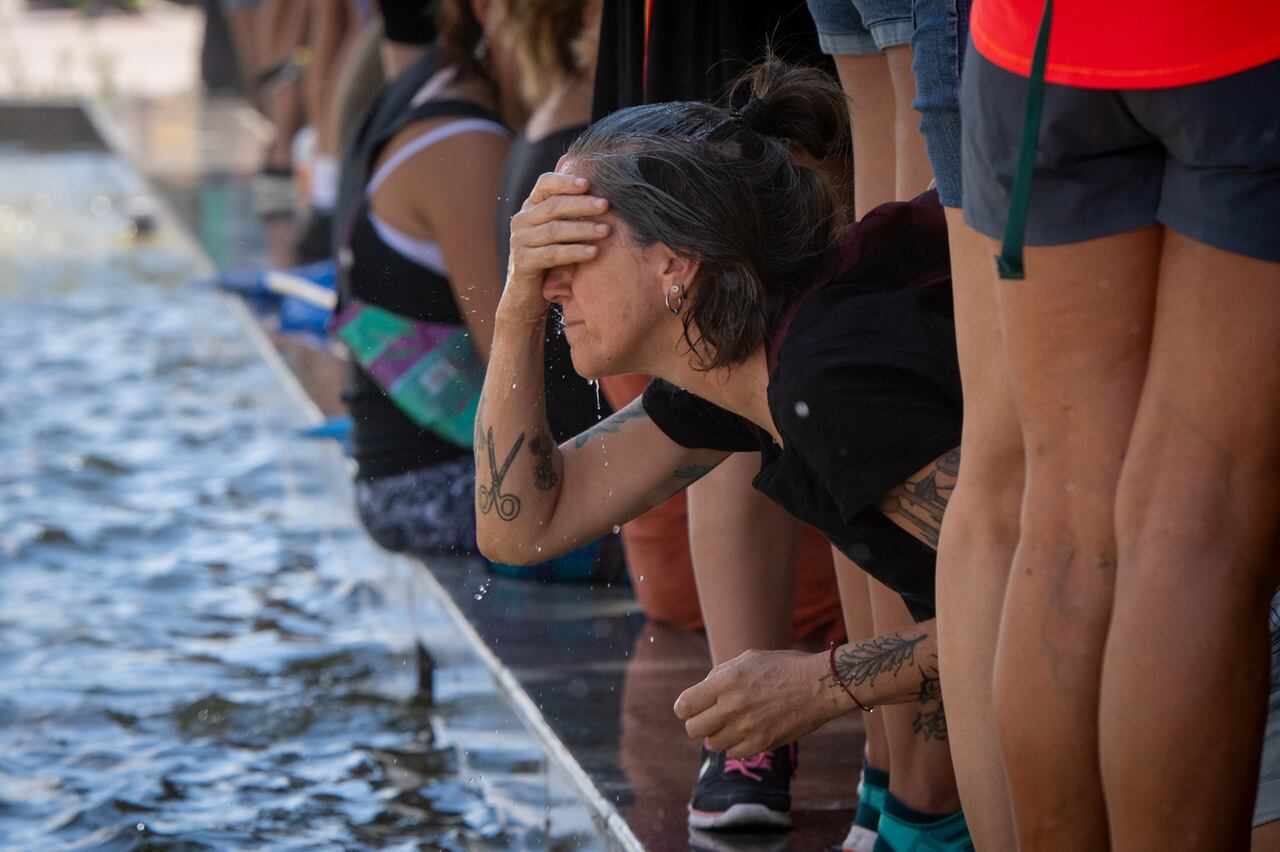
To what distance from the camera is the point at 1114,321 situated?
1.65 meters

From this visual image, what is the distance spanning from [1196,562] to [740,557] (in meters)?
1.17

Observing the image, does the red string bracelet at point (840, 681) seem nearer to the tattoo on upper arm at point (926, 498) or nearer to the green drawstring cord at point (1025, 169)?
the tattoo on upper arm at point (926, 498)

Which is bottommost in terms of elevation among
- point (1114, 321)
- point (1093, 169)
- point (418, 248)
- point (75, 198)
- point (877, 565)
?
point (75, 198)

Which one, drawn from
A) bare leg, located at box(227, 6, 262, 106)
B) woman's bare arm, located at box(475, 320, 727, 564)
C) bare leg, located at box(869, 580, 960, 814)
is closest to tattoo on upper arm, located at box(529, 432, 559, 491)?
woman's bare arm, located at box(475, 320, 727, 564)

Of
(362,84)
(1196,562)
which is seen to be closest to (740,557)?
(1196,562)

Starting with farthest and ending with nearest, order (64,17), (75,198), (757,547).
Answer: (64,17) → (75,198) → (757,547)

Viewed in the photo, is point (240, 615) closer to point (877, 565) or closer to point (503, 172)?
point (503, 172)

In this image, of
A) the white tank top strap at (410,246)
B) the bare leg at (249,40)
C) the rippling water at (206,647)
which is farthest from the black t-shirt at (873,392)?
the bare leg at (249,40)

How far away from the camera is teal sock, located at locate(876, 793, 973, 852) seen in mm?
2359

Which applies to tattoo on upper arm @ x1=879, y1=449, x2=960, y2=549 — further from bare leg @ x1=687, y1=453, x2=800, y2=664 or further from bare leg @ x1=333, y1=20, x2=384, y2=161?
bare leg @ x1=333, y1=20, x2=384, y2=161

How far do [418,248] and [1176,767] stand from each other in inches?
105

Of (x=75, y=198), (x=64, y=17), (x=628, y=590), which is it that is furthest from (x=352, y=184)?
(x=64, y=17)

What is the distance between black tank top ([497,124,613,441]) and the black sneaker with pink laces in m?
0.55

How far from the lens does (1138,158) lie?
1.64 m
